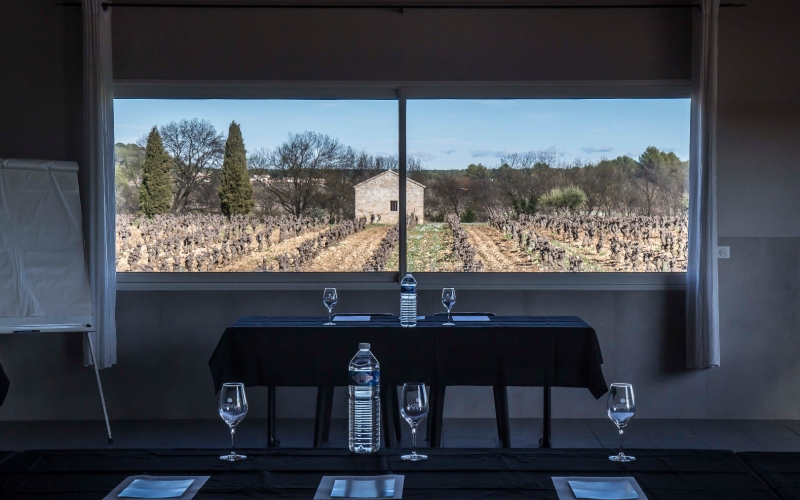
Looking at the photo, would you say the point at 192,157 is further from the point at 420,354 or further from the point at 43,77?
the point at 420,354

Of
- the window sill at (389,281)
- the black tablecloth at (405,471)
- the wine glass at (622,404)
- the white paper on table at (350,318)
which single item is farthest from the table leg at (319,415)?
the wine glass at (622,404)

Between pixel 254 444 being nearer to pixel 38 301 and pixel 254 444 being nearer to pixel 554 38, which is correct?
pixel 38 301

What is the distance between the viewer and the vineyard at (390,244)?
5543 millimetres

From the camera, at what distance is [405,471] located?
75.2 inches

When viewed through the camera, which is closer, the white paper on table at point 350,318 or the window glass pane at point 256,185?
the white paper on table at point 350,318

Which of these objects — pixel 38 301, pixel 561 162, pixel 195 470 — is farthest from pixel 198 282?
pixel 195 470

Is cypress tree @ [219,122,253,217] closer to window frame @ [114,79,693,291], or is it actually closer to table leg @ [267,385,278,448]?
window frame @ [114,79,693,291]

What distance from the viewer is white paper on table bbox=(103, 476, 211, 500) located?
1737mm

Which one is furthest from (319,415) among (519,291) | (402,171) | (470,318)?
(402,171)

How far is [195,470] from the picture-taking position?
1933 millimetres

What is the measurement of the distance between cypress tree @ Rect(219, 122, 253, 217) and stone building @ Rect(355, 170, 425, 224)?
0.84 m

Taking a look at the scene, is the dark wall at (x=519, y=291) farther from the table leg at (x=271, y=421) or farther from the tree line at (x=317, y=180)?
the table leg at (x=271, y=421)

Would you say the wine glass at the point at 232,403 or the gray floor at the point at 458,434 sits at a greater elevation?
the wine glass at the point at 232,403

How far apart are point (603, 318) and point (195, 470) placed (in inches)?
158
